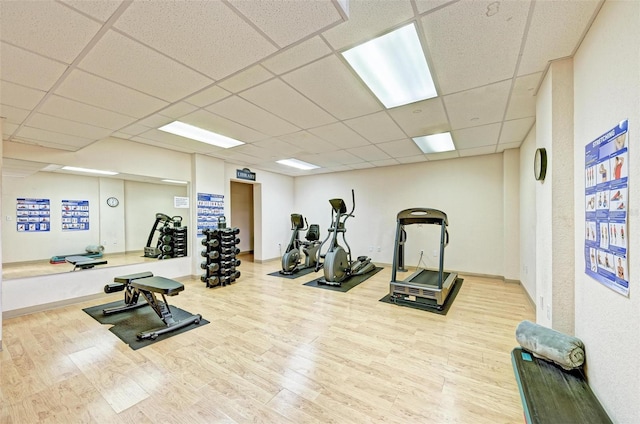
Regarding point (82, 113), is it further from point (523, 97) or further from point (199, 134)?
point (523, 97)

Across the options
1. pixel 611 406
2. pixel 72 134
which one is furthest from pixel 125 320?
pixel 611 406

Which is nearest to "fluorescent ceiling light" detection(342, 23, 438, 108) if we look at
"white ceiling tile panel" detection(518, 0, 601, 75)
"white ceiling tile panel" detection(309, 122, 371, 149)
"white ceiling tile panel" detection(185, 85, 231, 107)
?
"white ceiling tile panel" detection(518, 0, 601, 75)

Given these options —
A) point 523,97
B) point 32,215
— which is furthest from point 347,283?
point 32,215

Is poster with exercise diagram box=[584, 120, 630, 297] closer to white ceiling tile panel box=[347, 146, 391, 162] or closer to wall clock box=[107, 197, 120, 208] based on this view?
white ceiling tile panel box=[347, 146, 391, 162]

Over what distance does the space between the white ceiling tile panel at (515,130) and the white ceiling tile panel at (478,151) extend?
42cm

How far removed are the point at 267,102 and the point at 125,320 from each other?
3452 mm

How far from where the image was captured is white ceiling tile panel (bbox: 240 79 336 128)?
2521 mm

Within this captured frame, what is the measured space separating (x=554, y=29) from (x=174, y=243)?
638 centimetres

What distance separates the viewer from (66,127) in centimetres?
302

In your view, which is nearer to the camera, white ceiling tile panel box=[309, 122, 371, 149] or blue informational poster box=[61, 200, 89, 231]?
white ceiling tile panel box=[309, 122, 371, 149]

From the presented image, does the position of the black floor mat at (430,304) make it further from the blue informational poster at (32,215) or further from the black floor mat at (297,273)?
the blue informational poster at (32,215)

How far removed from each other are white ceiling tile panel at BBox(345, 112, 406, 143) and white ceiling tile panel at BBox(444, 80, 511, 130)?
748mm

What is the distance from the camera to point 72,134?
3234mm

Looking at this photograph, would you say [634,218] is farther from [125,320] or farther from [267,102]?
[125,320]
